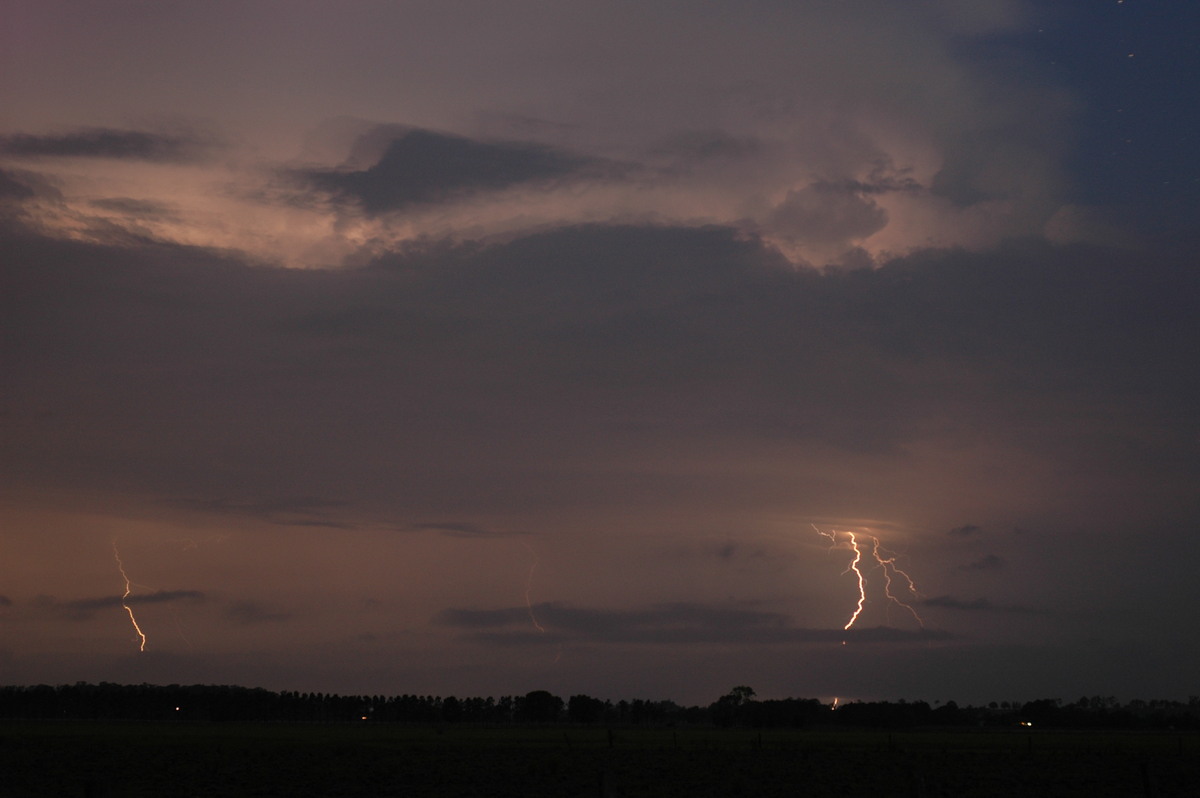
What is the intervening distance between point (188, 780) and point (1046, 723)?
153 meters

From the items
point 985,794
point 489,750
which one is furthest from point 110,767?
point 985,794

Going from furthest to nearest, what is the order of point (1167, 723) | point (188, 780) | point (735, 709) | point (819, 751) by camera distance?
point (735, 709)
point (1167, 723)
point (819, 751)
point (188, 780)

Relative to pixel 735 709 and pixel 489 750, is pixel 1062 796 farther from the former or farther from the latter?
pixel 735 709

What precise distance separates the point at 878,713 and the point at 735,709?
93.7 ft

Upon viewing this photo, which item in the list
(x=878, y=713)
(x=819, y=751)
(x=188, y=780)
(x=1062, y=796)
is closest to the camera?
(x=1062, y=796)

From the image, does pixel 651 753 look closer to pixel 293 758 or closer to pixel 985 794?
pixel 293 758

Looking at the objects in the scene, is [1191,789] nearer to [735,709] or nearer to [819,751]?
[819,751]

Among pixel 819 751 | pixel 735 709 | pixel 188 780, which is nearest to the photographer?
pixel 188 780

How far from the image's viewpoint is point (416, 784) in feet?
123

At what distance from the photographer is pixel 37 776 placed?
3866 cm

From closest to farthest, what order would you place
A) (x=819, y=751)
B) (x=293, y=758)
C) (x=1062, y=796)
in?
(x=1062, y=796)
(x=293, y=758)
(x=819, y=751)

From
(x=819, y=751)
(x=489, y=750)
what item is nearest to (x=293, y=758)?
(x=489, y=750)

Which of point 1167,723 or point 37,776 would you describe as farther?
point 1167,723

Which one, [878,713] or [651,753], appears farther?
[878,713]
